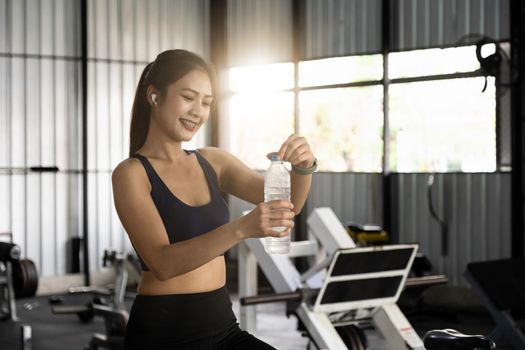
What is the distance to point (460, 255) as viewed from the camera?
23.9ft

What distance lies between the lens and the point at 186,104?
180 cm

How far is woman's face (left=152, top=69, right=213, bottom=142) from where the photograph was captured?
1.80 metres

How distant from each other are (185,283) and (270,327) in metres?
4.82

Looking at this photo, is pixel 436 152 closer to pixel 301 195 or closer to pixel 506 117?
pixel 506 117

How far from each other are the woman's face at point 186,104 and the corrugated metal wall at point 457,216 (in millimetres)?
5512

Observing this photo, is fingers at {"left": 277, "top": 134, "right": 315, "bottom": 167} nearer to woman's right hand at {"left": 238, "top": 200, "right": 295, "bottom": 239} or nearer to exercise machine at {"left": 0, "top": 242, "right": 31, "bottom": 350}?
woman's right hand at {"left": 238, "top": 200, "right": 295, "bottom": 239}

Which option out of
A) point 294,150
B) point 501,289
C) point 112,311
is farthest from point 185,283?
point 112,311

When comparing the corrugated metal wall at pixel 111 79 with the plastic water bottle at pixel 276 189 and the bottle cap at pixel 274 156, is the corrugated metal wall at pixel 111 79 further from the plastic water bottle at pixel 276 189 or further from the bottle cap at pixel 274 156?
the bottle cap at pixel 274 156

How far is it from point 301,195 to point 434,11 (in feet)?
19.2

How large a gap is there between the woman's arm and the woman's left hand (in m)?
0.15

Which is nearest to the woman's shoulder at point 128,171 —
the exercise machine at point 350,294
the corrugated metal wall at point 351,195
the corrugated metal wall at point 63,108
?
the exercise machine at point 350,294

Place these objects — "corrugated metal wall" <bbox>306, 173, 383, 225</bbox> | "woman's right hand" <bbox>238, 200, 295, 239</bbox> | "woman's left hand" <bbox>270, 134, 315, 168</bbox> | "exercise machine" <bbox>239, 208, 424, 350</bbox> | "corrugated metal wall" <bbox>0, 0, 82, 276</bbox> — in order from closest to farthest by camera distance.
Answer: "woman's right hand" <bbox>238, 200, 295, 239</bbox> → "woman's left hand" <bbox>270, 134, 315, 168</bbox> → "exercise machine" <bbox>239, 208, 424, 350</bbox> → "corrugated metal wall" <bbox>306, 173, 383, 225</bbox> → "corrugated metal wall" <bbox>0, 0, 82, 276</bbox>

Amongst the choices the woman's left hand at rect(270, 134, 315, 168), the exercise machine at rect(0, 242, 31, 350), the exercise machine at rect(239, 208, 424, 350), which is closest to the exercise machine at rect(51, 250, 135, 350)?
the exercise machine at rect(0, 242, 31, 350)

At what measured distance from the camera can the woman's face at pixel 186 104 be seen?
1.80 m
